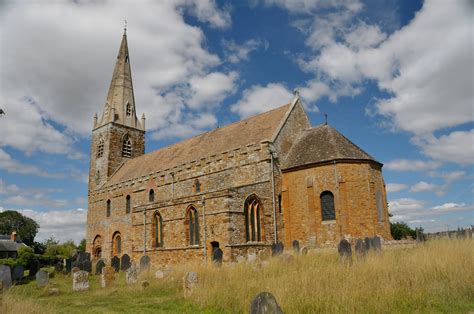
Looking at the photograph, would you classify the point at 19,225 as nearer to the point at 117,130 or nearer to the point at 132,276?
the point at 117,130

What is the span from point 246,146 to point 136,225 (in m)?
8.86

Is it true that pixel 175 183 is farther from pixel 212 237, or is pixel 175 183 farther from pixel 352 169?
pixel 352 169

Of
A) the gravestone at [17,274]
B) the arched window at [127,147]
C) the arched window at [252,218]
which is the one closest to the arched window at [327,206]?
the arched window at [252,218]

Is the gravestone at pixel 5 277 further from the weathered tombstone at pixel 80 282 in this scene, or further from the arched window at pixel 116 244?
the arched window at pixel 116 244

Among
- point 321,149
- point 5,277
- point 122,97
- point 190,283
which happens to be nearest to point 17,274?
point 5,277

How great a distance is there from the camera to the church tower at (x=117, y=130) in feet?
117

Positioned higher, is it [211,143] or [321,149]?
[211,143]

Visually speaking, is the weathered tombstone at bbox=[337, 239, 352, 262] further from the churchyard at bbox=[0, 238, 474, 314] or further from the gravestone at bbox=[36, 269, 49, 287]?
the gravestone at bbox=[36, 269, 49, 287]

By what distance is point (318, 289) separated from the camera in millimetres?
7551

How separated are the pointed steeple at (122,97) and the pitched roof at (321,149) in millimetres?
21213

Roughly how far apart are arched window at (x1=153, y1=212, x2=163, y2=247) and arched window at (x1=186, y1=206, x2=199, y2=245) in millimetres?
2806

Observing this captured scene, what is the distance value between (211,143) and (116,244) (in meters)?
12.1

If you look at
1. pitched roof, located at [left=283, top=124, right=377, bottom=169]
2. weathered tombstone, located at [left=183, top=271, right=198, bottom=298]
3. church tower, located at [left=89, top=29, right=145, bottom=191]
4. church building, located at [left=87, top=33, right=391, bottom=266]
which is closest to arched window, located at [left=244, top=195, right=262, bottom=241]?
church building, located at [left=87, top=33, right=391, bottom=266]

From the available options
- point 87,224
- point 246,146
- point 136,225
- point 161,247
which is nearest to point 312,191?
point 246,146
